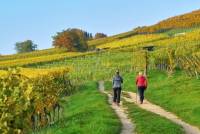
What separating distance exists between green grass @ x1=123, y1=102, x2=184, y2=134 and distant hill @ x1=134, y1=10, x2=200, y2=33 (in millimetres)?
98571

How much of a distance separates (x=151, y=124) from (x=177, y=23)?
11220 centimetres

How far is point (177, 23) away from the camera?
140375 mm

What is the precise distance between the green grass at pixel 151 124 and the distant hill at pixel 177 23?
98571mm

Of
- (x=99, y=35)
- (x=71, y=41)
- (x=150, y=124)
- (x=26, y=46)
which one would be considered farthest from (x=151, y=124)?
(x=99, y=35)

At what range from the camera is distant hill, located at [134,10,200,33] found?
134 meters

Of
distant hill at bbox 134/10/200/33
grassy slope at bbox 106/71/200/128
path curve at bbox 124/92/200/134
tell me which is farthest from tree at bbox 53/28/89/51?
path curve at bbox 124/92/200/134

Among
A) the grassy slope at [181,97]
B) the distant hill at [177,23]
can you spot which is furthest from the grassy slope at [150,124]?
the distant hill at [177,23]

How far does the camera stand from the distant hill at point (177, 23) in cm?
13425

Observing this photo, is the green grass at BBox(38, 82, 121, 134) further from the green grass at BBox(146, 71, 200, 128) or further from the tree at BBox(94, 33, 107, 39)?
the tree at BBox(94, 33, 107, 39)

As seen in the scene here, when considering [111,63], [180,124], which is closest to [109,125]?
[180,124]

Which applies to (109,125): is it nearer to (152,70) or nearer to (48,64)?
(152,70)

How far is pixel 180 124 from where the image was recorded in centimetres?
3130

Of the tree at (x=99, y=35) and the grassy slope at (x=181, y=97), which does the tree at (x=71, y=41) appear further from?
the grassy slope at (x=181, y=97)

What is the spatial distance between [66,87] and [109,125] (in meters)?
33.8
